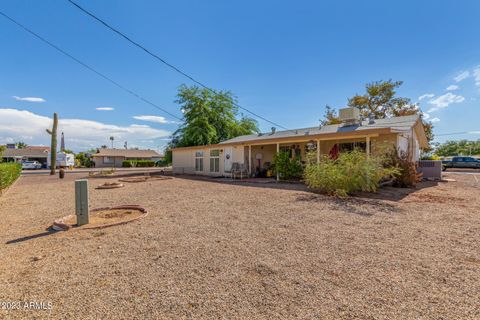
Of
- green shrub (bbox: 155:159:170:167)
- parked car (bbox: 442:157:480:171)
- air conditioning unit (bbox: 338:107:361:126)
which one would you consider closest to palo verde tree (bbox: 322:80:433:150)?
parked car (bbox: 442:157:480:171)

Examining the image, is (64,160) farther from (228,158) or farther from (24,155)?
(228,158)

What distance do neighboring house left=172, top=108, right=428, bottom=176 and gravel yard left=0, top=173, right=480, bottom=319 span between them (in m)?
5.59

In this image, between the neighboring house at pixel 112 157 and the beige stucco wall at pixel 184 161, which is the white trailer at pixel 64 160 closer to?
the neighboring house at pixel 112 157

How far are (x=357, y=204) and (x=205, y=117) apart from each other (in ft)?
69.9

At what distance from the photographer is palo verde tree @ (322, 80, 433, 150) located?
85.7 ft

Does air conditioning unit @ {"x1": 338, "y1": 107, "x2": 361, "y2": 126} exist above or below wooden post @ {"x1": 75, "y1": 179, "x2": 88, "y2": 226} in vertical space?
above

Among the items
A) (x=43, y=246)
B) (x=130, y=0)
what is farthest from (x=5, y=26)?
(x=43, y=246)

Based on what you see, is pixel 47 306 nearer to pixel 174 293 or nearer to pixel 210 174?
pixel 174 293

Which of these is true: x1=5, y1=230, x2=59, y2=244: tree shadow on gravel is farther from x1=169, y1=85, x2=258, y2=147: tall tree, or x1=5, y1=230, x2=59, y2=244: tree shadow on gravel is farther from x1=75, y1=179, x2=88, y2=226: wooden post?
x1=169, y1=85, x2=258, y2=147: tall tree

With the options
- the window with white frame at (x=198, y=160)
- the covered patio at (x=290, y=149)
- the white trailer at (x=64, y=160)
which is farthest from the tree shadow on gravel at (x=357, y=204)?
the white trailer at (x=64, y=160)

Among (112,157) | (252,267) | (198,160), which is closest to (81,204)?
(252,267)

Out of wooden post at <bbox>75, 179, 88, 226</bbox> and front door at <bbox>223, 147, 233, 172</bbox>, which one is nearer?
wooden post at <bbox>75, 179, 88, 226</bbox>

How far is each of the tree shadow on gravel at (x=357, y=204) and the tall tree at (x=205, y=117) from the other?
18.6m

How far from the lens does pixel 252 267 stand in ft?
9.54
